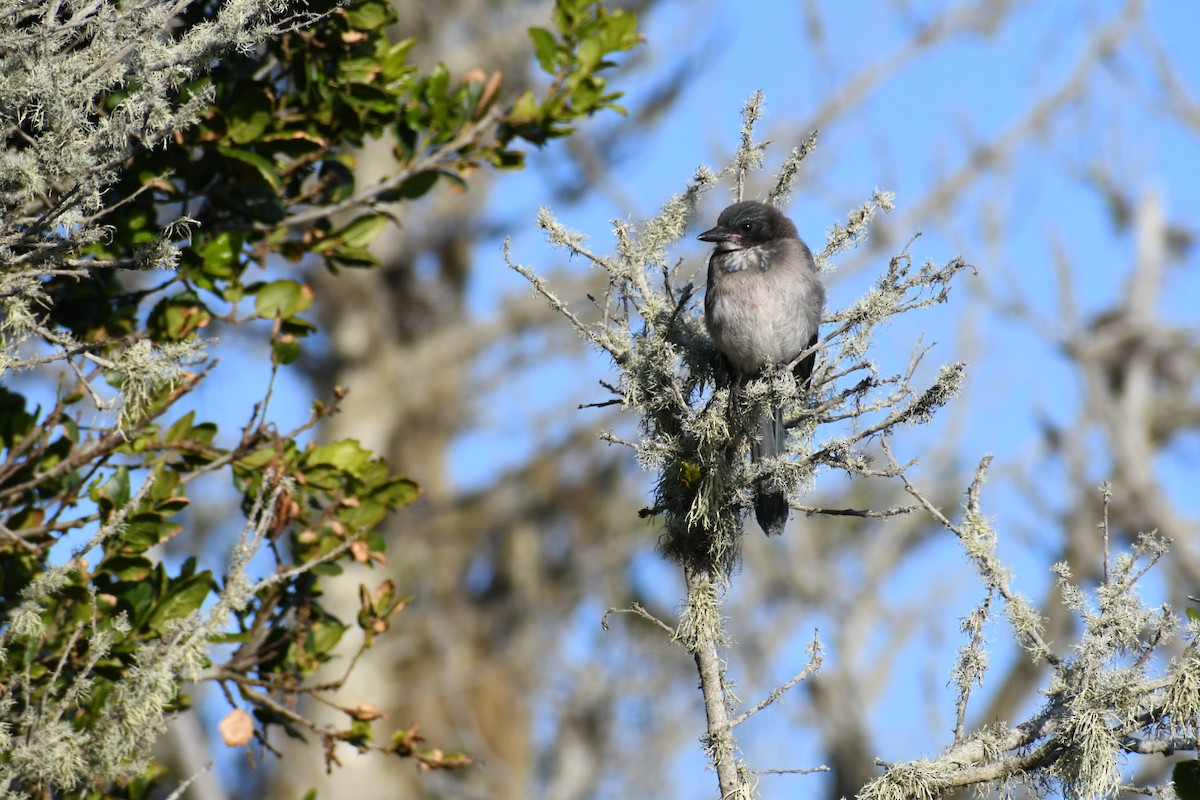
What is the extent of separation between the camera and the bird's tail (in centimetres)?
313

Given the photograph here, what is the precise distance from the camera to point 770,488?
10.3 feet

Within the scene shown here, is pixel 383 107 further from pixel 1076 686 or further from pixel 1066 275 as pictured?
pixel 1066 275

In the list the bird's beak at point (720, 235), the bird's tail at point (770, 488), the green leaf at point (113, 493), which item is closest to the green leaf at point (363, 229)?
the green leaf at point (113, 493)


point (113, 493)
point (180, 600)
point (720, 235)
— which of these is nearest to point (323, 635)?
point (180, 600)

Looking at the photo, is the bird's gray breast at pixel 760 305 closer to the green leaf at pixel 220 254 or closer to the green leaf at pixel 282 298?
the green leaf at pixel 282 298

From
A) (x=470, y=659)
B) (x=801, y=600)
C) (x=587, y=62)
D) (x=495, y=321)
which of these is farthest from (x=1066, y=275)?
(x=587, y=62)

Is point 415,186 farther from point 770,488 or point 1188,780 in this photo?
point 1188,780

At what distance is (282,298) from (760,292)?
1578mm

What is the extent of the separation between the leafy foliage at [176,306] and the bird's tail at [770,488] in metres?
0.93

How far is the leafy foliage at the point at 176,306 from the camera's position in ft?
8.09

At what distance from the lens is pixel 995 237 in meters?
13.1

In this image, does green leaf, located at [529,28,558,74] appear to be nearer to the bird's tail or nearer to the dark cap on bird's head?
the dark cap on bird's head

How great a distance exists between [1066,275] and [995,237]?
A: 3.72 ft

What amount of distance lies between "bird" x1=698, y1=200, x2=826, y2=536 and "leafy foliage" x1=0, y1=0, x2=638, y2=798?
779 millimetres
